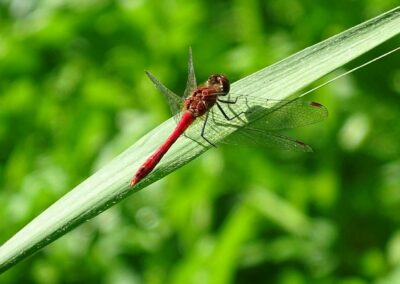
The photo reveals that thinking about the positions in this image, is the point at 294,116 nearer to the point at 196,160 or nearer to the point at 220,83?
the point at 220,83

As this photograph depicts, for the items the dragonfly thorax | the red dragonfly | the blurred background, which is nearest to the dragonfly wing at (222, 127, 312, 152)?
the red dragonfly

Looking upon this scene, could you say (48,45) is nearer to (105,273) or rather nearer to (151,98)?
(151,98)

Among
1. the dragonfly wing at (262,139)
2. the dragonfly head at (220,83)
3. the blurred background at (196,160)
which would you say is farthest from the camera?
the blurred background at (196,160)

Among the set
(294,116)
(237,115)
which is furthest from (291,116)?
(237,115)

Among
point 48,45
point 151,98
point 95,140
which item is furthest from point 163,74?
point 48,45

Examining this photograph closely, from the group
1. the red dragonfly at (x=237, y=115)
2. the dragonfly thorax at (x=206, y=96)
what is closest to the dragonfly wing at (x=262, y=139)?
the red dragonfly at (x=237, y=115)

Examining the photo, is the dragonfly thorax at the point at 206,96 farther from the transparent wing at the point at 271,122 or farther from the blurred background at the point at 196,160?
the blurred background at the point at 196,160
